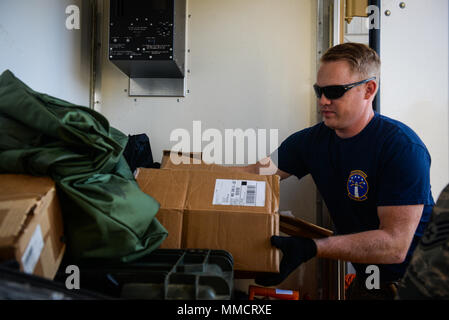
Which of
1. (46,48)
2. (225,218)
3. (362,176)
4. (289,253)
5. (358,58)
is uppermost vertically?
(46,48)

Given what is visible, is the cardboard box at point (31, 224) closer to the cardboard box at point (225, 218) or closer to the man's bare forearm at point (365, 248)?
the cardboard box at point (225, 218)

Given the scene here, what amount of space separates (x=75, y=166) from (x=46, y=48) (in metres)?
1.13

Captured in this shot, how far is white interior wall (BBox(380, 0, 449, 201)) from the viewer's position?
195 centimetres

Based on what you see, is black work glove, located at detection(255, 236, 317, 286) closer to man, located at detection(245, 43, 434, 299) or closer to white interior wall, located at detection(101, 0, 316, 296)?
man, located at detection(245, 43, 434, 299)

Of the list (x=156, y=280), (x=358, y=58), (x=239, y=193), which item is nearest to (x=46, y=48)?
(x=239, y=193)

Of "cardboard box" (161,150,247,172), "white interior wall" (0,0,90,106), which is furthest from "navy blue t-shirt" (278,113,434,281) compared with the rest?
"white interior wall" (0,0,90,106)

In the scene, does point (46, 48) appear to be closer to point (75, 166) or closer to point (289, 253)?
point (75, 166)

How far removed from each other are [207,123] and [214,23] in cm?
66

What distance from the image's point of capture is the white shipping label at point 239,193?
1072 mm

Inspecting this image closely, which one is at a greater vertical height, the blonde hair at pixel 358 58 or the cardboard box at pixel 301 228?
the blonde hair at pixel 358 58

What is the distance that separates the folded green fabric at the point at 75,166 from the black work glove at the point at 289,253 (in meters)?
0.42

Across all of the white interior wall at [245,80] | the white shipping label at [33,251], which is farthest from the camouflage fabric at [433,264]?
the white interior wall at [245,80]

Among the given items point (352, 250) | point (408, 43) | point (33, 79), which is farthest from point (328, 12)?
point (33, 79)

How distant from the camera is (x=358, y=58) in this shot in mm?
1347
